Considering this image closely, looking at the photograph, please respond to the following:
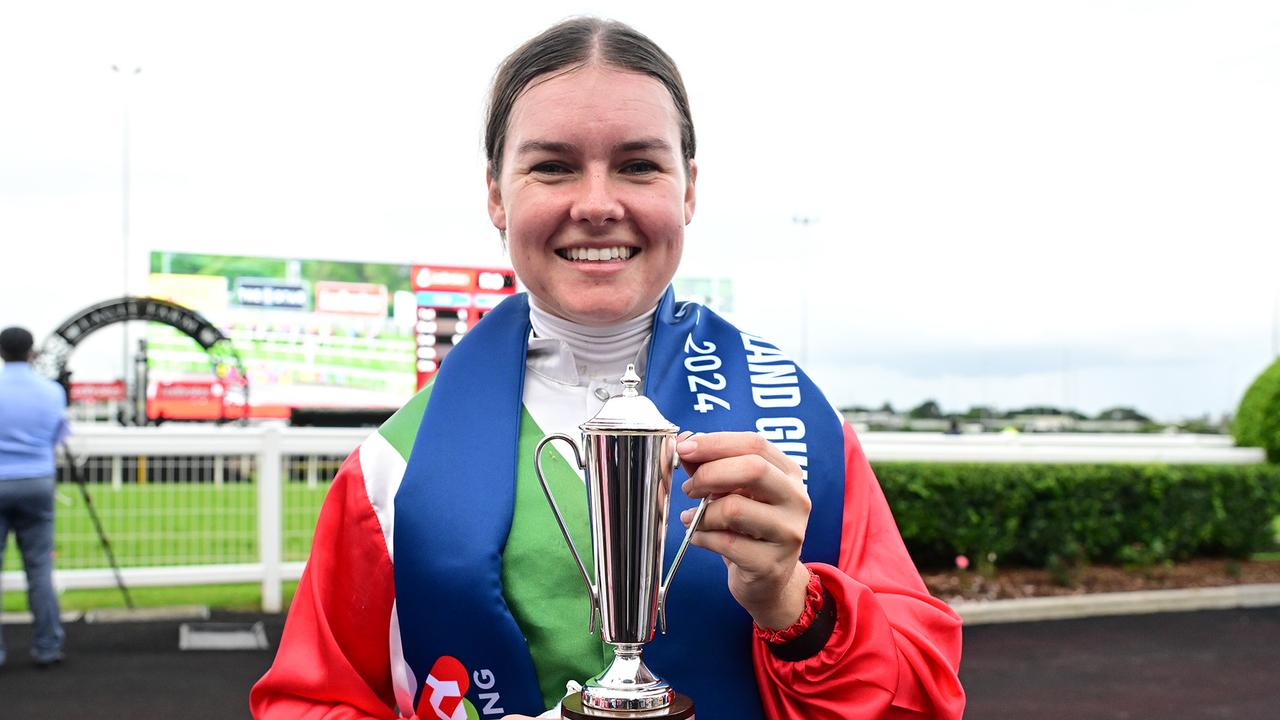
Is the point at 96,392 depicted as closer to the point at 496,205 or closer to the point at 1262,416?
the point at 1262,416

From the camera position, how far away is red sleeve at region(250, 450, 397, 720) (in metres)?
1.47

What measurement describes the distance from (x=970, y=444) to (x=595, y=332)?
11.0 metres

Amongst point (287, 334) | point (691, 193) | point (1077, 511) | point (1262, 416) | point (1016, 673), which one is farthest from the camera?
point (287, 334)

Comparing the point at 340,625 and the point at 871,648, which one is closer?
the point at 871,648

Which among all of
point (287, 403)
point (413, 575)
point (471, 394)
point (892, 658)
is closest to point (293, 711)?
point (413, 575)

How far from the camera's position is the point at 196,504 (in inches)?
359

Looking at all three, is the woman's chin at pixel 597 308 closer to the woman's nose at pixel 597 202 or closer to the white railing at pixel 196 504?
the woman's nose at pixel 597 202

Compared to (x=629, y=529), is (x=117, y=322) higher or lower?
higher

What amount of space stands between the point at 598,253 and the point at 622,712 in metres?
0.57

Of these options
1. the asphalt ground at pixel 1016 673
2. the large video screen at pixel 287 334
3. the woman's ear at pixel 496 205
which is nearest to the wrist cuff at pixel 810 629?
the woman's ear at pixel 496 205

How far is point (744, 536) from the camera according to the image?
4.05ft

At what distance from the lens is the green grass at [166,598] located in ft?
30.9

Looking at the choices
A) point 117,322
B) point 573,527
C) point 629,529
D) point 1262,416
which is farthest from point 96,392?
point 629,529

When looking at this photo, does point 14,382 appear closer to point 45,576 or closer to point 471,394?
point 45,576
